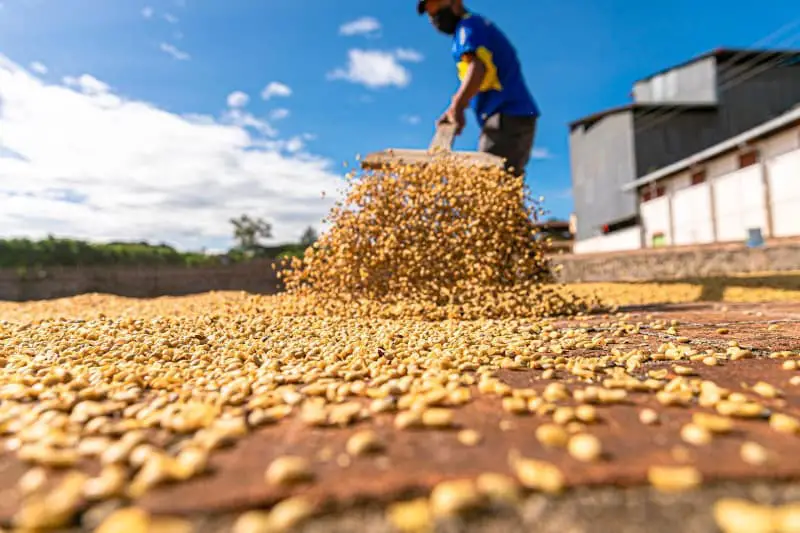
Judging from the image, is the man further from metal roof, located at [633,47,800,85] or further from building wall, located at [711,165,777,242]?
metal roof, located at [633,47,800,85]

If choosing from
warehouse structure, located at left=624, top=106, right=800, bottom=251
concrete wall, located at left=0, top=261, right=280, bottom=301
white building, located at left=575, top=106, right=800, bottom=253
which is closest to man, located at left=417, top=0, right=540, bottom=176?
warehouse structure, located at left=624, top=106, right=800, bottom=251

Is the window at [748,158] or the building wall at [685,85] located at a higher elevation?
the building wall at [685,85]

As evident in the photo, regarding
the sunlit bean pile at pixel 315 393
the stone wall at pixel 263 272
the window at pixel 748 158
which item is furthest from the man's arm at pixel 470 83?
the window at pixel 748 158

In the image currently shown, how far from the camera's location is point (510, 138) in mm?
4691

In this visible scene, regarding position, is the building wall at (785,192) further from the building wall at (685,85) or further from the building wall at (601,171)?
the building wall at (685,85)

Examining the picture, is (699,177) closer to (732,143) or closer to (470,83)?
(732,143)

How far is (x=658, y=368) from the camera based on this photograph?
1612mm

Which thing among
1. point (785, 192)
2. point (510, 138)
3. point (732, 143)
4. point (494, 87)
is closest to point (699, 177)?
point (732, 143)

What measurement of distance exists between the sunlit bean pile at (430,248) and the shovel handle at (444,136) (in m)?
0.44

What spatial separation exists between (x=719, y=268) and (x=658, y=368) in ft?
21.8

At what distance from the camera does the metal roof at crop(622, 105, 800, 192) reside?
10352 millimetres

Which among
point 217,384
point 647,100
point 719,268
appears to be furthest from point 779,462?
point 647,100

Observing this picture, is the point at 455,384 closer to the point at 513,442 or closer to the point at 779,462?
the point at 513,442

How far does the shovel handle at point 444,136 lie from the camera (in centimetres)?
441
